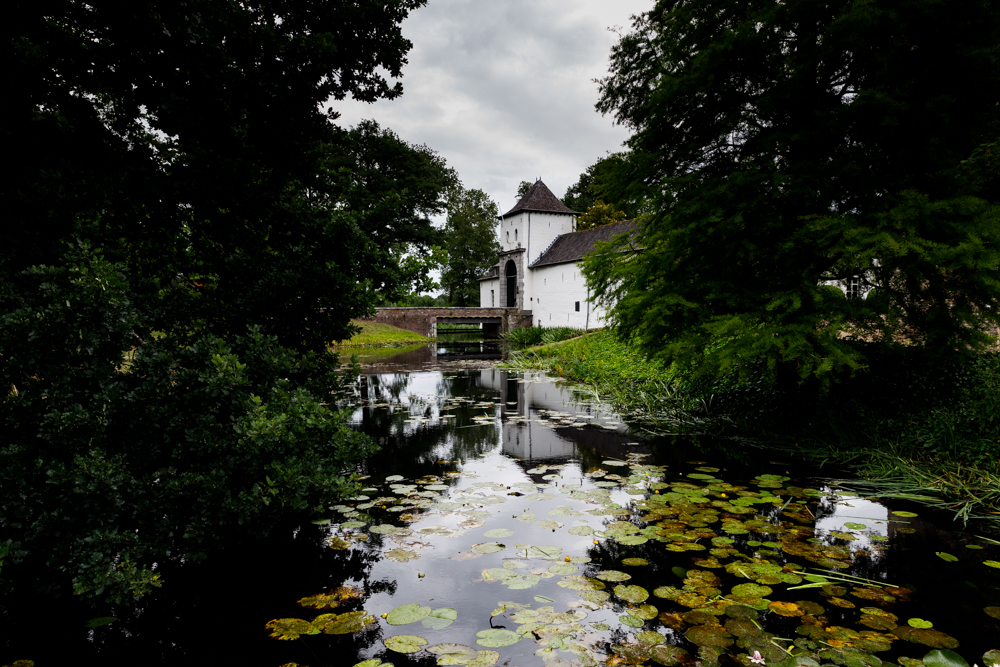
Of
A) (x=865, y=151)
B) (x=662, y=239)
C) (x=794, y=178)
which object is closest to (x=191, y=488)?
(x=662, y=239)

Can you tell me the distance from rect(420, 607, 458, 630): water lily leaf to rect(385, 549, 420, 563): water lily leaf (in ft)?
2.74

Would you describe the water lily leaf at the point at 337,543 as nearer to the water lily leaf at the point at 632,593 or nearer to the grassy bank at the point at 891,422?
the water lily leaf at the point at 632,593

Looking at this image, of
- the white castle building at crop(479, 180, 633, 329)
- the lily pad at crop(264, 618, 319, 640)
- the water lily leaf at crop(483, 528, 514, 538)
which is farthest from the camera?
the white castle building at crop(479, 180, 633, 329)

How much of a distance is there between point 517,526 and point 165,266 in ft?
13.5

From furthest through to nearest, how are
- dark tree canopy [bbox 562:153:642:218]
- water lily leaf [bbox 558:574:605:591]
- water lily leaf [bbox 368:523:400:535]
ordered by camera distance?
1. dark tree canopy [bbox 562:153:642:218]
2. water lily leaf [bbox 368:523:400:535]
3. water lily leaf [bbox 558:574:605:591]

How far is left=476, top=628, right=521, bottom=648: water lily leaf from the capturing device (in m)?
2.80

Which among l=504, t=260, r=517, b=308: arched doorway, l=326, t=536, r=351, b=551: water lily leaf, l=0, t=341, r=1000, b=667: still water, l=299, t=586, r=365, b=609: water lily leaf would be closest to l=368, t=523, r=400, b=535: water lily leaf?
l=0, t=341, r=1000, b=667: still water

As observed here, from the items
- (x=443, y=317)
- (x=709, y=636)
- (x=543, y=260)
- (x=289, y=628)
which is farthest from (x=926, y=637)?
(x=543, y=260)

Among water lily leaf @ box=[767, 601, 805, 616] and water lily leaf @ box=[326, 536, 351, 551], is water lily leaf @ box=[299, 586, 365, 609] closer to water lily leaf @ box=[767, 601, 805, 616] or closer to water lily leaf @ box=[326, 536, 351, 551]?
water lily leaf @ box=[326, 536, 351, 551]

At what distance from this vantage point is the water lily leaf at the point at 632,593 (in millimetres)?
3250

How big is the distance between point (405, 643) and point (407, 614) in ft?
1.00

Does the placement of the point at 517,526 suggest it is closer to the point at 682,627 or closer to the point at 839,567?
the point at 682,627

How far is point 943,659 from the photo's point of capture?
257 cm

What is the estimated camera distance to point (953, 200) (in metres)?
5.12
